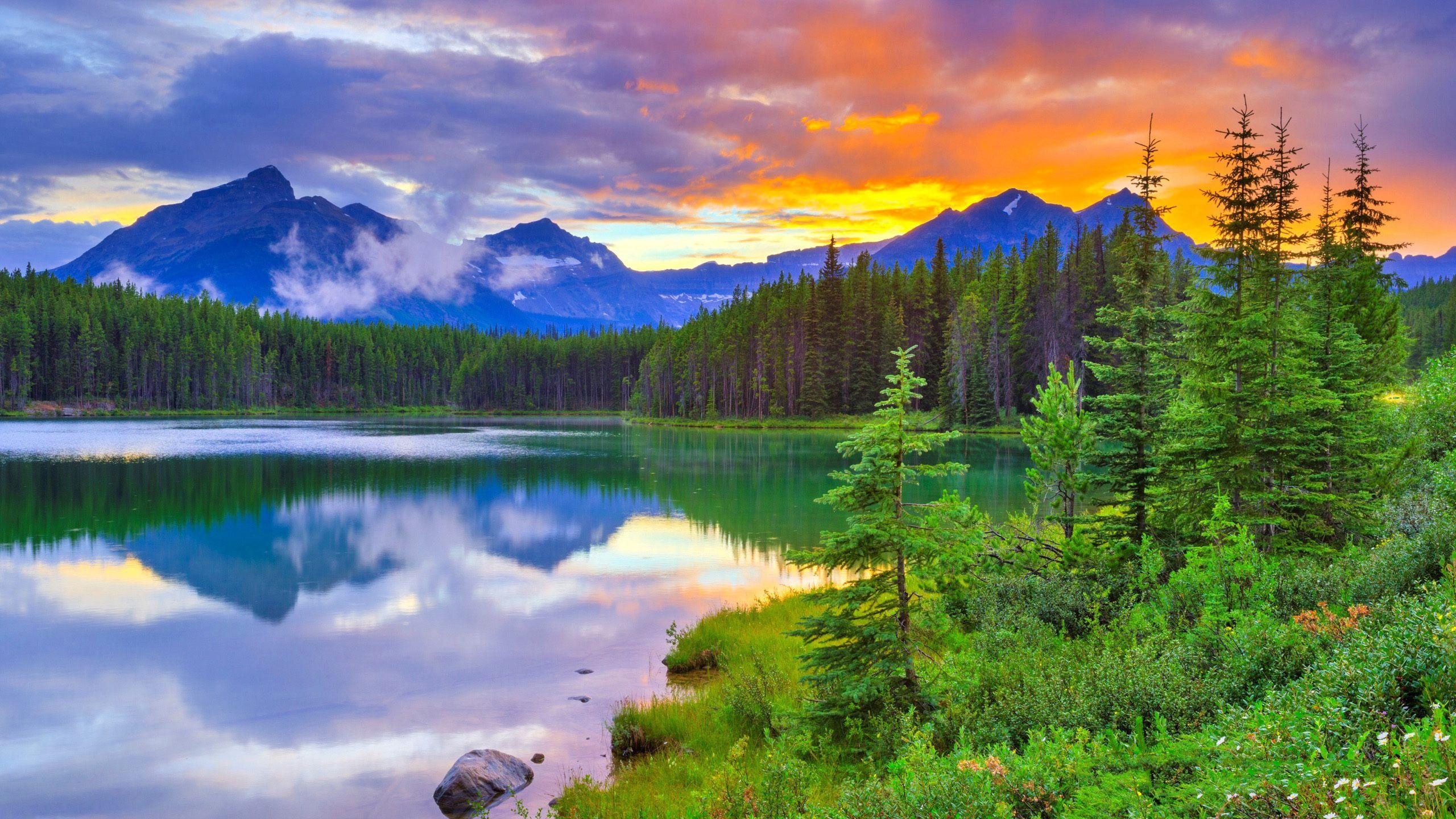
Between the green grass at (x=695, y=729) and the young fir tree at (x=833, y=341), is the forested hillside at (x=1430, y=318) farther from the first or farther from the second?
the green grass at (x=695, y=729)

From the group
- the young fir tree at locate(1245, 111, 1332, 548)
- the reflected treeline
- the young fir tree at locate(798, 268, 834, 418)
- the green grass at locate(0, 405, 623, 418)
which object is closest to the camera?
the young fir tree at locate(1245, 111, 1332, 548)

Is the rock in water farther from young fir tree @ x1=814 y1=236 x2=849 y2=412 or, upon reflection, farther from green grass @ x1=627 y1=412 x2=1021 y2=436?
young fir tree @ x1=814 y1=236 x2=849 y2=412

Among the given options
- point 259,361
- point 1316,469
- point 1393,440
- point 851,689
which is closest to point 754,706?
point 851,689

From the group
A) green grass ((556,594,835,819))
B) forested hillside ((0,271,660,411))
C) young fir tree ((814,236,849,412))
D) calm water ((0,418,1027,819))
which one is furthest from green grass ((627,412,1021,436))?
green grass ((556,594,835,819))

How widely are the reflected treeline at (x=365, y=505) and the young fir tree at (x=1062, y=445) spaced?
11960 millimetres

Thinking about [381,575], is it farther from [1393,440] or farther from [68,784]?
[1393,440]

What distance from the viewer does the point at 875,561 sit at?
1012 cm

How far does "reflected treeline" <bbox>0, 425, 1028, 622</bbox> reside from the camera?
27453 mm

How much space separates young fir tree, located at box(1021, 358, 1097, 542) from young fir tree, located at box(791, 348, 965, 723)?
26.9 feet

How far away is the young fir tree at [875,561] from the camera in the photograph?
374 inches

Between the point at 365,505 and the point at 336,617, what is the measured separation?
19.8 metres

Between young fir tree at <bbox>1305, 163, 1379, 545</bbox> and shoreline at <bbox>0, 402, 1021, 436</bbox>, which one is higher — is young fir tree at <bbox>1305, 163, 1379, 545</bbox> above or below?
above

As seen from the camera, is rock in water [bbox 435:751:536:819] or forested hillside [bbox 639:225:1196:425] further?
forested hillside [bbox 639:225:1196:425]

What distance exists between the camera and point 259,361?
16875cm
